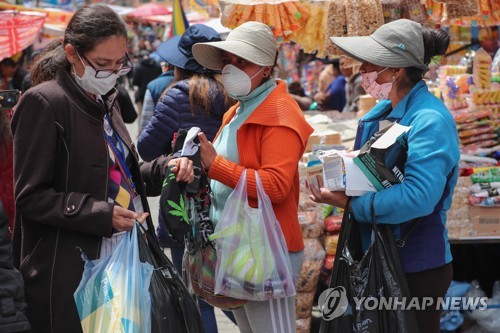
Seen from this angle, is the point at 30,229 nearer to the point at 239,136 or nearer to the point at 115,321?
the point at 115,321

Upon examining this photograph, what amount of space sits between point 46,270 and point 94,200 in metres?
0.30

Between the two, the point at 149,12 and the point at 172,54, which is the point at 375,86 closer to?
the point at 172,54

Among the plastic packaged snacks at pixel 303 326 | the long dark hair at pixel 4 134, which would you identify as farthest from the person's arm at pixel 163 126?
the plastic packaged snacks at pixel 303 326

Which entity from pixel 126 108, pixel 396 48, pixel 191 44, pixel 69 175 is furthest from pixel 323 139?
pixel 69 175

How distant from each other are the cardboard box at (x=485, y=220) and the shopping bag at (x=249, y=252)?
81.6 inches

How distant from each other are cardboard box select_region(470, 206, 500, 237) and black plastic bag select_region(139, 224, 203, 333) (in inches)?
96.6

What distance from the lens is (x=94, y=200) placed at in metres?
2.62

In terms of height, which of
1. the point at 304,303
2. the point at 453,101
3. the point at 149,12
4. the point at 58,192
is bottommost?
the point at 149,12

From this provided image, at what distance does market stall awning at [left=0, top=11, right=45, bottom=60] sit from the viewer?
10591 mm

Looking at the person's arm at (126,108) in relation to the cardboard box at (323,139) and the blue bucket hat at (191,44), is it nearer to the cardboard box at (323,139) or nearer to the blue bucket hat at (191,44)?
the blue bucket hat at (191,44)

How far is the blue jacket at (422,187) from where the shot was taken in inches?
113

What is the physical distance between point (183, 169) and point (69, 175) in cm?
46

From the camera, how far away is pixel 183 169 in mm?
2891

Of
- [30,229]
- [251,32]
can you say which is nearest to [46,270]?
[30,229]
